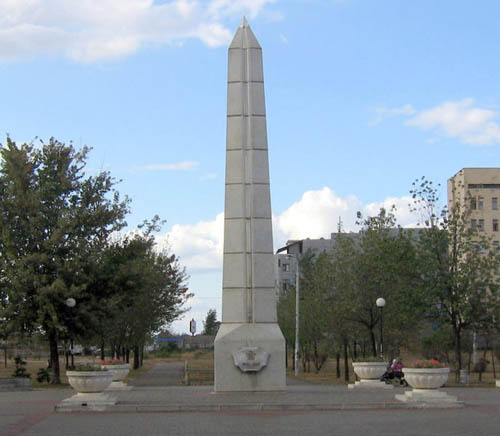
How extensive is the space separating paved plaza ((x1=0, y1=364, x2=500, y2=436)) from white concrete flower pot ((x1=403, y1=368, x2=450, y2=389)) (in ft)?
2.79

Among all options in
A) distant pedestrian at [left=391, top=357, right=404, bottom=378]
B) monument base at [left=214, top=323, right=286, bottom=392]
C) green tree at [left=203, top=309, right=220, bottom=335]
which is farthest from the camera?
green tree at [left=203, top=309, right=220, bottom=335]

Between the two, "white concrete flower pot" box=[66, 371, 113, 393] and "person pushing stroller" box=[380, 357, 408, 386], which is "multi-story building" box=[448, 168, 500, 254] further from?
"white concrete flower pot" box=[66, 371, 113, 393]

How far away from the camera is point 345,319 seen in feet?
124

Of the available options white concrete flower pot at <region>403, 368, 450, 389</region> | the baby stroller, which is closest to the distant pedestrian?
the baby stroller

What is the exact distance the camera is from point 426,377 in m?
18.6

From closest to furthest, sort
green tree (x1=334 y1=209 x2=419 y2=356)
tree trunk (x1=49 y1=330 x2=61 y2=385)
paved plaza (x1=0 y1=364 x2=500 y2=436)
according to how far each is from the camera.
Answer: paved plaza (x1=0 y1=364 x2=500 y2=436), tree trunk (x1=49 y1=330 x2=61 y2=385), green tree (x1=334 y1=209 x2=419 y2=356)

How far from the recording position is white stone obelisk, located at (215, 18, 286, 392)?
855 inches

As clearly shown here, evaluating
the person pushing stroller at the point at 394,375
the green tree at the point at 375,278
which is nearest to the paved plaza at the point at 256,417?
the person pushing stroller at the point at 394,375

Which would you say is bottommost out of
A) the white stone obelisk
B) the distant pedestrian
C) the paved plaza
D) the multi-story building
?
the paved plaza

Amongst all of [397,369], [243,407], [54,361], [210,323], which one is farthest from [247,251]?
[210,323]

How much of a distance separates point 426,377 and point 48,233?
19.5 metres

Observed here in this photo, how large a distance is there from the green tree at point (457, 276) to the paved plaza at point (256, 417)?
1400cm

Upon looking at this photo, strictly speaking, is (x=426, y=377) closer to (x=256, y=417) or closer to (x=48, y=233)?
(x=256, y=417)

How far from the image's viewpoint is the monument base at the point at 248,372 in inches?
853
